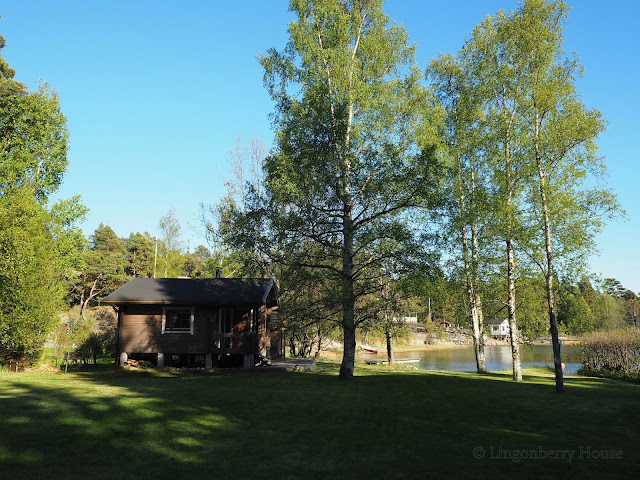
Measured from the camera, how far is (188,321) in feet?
80.7

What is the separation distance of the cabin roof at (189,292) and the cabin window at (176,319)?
0.89m

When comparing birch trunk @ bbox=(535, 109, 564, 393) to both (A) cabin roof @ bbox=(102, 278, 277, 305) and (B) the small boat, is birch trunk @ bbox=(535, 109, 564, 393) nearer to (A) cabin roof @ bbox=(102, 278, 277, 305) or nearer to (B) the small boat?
(A) cabin roof @ bbox=(102, 278, 277, 305)

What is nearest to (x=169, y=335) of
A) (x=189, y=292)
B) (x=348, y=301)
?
(x=189, y=292)

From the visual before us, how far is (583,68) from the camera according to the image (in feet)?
62.2

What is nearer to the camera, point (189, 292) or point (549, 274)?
point (549, 274)

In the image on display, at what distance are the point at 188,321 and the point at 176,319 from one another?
26.6 inches

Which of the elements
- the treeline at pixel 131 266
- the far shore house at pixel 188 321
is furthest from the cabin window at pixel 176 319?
the treeline at pixel 131 266

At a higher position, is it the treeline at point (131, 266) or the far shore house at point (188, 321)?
the treeline at point (131, 266)

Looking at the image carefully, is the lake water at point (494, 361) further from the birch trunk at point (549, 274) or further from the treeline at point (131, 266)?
the treeline at point (131, 266)

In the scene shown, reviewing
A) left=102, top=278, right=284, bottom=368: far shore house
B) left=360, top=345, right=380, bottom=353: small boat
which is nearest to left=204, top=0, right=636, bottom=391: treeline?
left=102, top=278, right=284, bottom=368: far shore house

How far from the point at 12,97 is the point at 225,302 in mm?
22209

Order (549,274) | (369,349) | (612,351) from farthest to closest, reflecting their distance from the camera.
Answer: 1. (369,349)
2. (612,351)
3. (549,274)

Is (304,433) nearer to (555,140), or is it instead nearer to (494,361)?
(555,140)

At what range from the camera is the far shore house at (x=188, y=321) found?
23.8 metres
